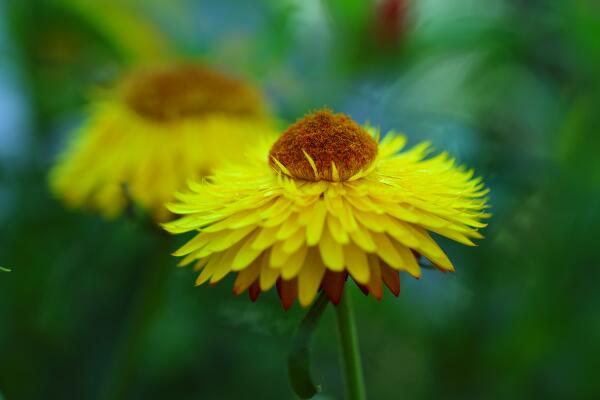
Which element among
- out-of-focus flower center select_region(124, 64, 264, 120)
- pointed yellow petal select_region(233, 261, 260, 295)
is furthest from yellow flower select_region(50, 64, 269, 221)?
pointed yellow petal select_region(233, 261, 260, 295)

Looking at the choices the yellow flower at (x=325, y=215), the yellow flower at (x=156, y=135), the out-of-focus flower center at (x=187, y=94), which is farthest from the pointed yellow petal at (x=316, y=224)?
the out-of-focus flower center at (x=187, y=94)

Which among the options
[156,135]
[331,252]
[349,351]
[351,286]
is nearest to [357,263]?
[331,252]

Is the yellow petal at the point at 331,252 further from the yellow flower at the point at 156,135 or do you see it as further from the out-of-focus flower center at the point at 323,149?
the yellow flower at the point at 156,135

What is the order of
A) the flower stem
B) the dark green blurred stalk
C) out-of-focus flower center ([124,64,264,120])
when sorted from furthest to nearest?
out-of-focus flower center ([124,64,264,120]) < the dark green blurred stalk < the flower stem

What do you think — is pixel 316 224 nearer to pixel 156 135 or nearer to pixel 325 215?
pixel 325 215

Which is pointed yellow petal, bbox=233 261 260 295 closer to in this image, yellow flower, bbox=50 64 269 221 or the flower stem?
the flower stem

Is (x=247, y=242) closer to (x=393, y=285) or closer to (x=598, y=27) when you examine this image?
(x=393, y=285)

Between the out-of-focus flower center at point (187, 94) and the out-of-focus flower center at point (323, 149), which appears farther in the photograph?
the out-of-focus flower center at point (187, 94)
